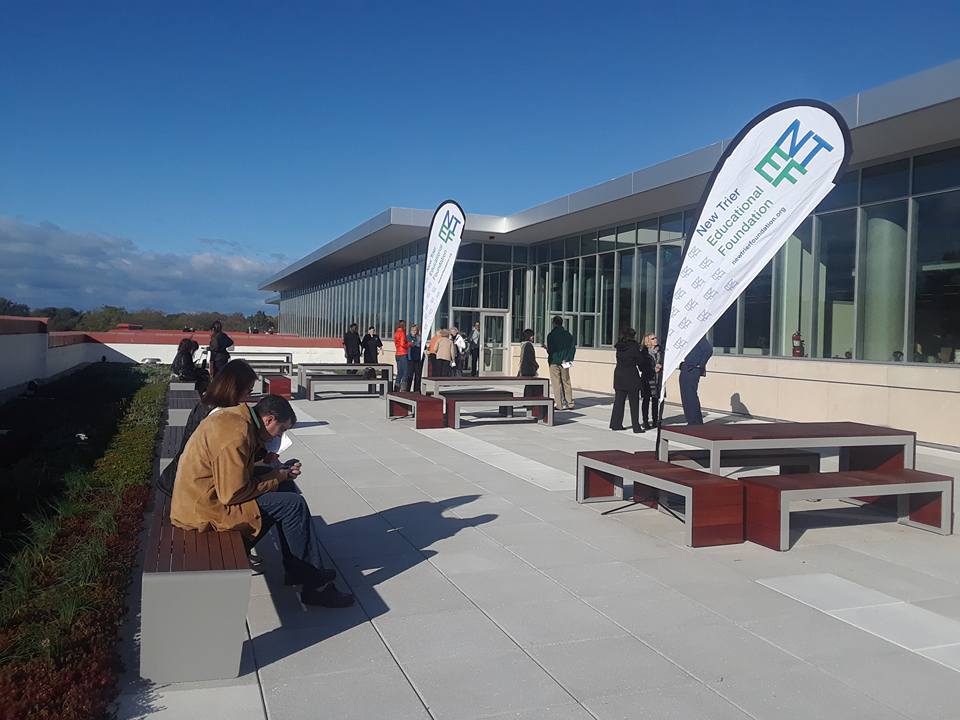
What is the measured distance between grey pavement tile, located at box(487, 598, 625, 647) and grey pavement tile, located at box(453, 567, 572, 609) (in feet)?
0.31

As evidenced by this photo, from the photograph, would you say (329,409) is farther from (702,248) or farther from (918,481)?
(918,481)

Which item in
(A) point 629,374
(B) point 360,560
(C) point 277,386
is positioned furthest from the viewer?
(C) point 277,386

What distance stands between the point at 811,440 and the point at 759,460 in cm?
69

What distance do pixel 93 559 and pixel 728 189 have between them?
610 cm

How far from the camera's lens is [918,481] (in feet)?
22.4

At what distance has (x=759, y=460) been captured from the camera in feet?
25.6

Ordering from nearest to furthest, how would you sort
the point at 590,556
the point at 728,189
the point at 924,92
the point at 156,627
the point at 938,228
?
the point at 156,627
the point at 590,556
the point at 728,189
the point at 924,92
the point at 938,228

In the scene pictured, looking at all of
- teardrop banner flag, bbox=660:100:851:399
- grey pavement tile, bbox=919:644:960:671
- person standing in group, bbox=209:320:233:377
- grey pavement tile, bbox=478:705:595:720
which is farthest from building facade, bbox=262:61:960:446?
person standing in group, bbox=209:320:233:377

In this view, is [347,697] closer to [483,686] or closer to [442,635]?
[483,686]

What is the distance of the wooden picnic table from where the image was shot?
7.18 meters

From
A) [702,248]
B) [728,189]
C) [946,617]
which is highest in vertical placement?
[728,189]

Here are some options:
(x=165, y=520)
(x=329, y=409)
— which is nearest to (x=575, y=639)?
(x=165, y=520)

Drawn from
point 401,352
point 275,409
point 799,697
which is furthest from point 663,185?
point 799,697

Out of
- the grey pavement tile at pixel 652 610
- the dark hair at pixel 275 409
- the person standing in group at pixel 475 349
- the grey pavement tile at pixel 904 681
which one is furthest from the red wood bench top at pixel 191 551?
the person standing in group at pixel 475 349
